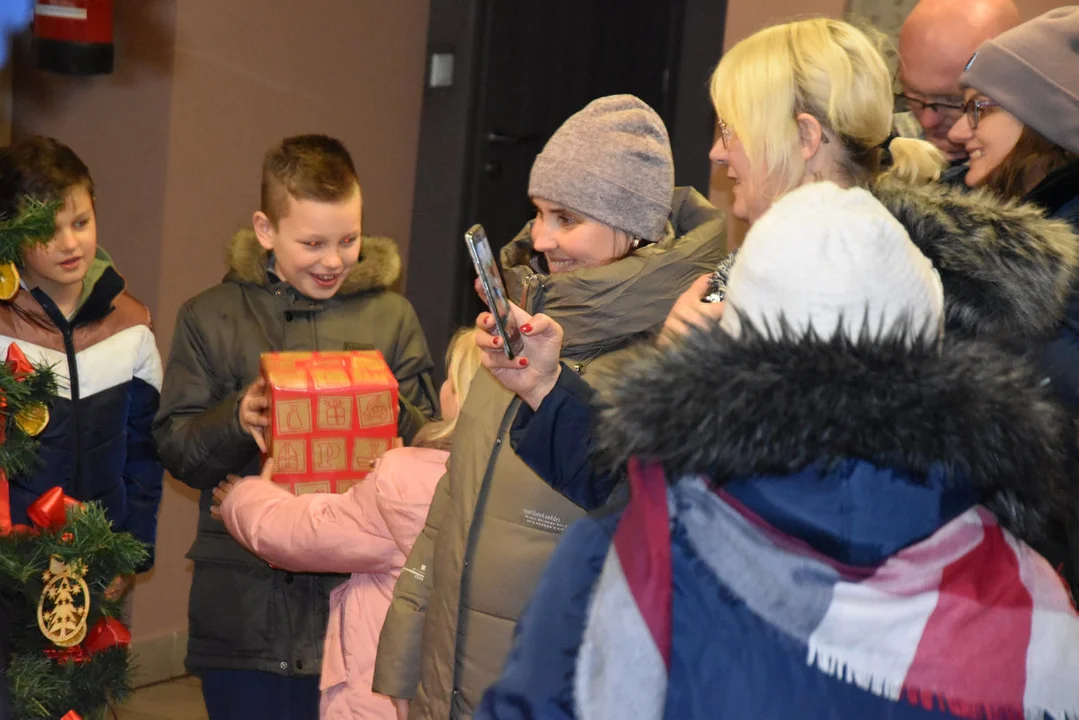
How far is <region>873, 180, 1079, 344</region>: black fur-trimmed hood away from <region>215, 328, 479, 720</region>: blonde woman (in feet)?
3.38

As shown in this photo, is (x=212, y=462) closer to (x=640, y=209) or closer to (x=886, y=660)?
(x=640, y=209)

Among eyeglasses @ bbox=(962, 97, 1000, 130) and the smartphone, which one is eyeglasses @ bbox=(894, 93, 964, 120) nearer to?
eyeglasses @ bbox=(962, 97, 1000, 130)

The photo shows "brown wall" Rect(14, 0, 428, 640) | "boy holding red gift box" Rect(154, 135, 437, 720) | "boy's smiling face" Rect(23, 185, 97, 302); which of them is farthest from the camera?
"brown wall" Rect(14, 0, 428, 640)

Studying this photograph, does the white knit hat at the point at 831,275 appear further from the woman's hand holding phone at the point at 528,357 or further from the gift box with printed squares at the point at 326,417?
the gift box with printed squares at the point at 326,417

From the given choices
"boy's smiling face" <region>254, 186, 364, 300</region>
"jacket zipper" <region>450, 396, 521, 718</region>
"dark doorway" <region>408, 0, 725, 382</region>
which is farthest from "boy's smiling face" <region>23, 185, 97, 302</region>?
"dark doorway" <region>408, 0, 725, 382</region>

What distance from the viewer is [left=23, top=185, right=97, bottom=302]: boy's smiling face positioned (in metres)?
2.98

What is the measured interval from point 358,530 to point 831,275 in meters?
1.51

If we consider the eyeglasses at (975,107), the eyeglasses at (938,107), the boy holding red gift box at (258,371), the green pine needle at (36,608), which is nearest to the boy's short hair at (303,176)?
the boy holding red gift box at (258,371)

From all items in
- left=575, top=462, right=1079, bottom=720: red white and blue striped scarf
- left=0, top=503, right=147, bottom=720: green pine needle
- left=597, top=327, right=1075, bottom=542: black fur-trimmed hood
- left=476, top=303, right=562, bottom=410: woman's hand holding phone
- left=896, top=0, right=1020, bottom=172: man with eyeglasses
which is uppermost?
left=896, top=0, right=1020, bottom=172: man with eyeglasses

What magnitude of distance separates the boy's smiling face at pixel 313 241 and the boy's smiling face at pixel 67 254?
0.39m

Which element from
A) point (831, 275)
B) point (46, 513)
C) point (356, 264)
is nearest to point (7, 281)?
point (46, 513)

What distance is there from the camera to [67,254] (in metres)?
2.99

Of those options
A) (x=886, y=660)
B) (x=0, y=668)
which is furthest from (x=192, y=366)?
(x=886, y=660)

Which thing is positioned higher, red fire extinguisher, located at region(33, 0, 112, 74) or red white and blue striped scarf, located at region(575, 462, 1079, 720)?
red fire extinguisher, located at region(33, 0, 112, 74)
